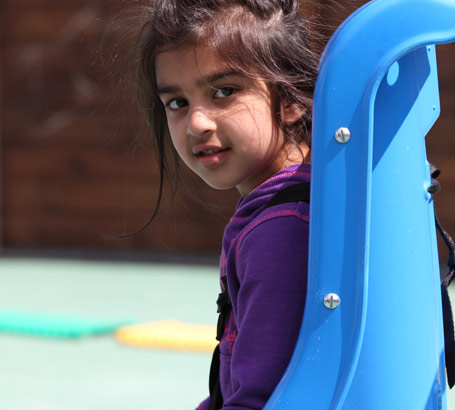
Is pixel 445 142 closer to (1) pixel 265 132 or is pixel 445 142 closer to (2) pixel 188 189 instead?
(2) pixel 188 189

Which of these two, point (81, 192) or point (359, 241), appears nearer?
point (359, 241)

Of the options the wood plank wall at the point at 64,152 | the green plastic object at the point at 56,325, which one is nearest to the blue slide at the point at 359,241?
the green plastic object at the point at 56,325

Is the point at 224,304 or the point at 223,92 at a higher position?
the point at 223,92

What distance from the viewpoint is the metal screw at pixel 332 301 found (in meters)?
1.10

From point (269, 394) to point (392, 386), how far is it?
15 centimetres

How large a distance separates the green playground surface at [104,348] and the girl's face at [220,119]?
5.62 feet

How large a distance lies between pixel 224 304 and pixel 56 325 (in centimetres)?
297

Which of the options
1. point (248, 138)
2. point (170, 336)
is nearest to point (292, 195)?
point (248, 138)

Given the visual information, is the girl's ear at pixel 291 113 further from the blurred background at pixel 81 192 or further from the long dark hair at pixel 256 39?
the blurred background at pixel 81 192

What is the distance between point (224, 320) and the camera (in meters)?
1.35

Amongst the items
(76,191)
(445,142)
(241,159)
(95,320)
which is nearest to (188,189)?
(241,159)

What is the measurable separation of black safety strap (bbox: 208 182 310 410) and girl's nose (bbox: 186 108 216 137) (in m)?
0.15

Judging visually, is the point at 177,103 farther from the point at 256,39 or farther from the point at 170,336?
the point at 170,336

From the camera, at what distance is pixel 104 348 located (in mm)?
3881
